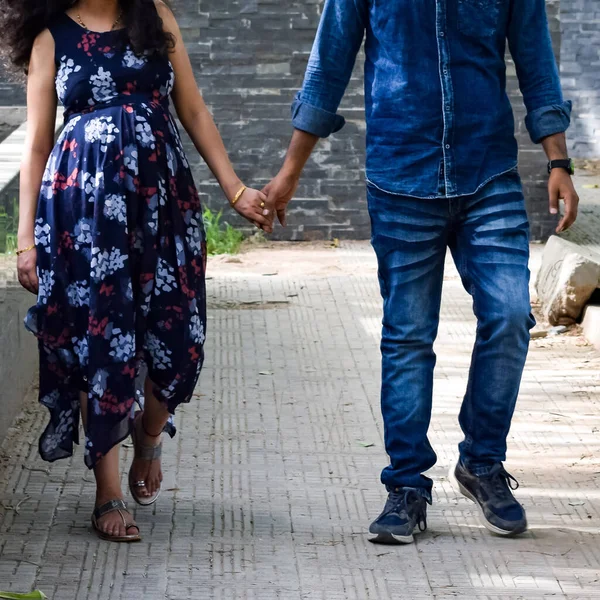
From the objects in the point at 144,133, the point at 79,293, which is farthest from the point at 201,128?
the point at 79,293

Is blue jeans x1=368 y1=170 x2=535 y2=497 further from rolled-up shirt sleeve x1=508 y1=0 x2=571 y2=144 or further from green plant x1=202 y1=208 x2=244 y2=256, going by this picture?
green plant x1=202 y1=208 x2=244 y2=256

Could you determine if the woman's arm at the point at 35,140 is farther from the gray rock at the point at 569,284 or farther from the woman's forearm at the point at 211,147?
the gray rock at the point at 569,284

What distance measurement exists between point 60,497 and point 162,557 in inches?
27.1

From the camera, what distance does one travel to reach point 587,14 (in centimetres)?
1658

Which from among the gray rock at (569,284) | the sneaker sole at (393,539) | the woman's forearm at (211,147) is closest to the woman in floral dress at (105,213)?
the woman's forearm at (211,147)

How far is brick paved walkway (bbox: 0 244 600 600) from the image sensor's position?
3.47 meters

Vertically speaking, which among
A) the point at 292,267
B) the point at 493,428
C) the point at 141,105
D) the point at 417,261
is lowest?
the point at 292,267

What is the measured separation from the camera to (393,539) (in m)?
3.73

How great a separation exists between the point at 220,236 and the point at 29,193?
6.22 meters

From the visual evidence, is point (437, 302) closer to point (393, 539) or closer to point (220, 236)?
point (393, 539)

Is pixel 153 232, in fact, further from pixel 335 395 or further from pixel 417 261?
pixel 335 395

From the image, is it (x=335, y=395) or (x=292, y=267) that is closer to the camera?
(x=335, y=395)

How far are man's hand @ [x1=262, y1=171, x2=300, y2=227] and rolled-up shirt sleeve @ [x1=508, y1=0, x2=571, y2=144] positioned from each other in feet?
2.49

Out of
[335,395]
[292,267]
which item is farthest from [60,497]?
[292,267]
